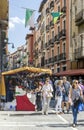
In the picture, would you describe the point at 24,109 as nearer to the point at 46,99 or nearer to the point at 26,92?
the point at 26,92

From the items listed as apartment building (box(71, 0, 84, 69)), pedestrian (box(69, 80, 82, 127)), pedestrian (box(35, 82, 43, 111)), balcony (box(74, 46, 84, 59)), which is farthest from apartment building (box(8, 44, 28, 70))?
pedestrian (box(69, 80, 82, 127))

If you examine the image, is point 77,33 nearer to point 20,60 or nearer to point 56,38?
point 56,38

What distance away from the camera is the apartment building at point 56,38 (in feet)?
188

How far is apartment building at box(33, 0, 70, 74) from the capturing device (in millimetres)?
57406

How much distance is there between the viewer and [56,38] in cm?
6359

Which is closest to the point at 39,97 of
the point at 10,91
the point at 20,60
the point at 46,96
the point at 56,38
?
the point at 46,96

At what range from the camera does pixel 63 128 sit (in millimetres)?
14805

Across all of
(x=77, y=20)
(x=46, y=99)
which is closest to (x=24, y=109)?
(x=46, y=99)

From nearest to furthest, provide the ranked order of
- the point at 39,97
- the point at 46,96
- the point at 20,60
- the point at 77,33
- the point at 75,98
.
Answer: the point at 75,98 < the point at 46,96 < the point at 39,97 < the point at 77,33 < the point at 20,60

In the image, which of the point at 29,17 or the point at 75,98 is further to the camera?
the point at 29,17

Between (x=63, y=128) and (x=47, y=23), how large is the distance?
199 feet

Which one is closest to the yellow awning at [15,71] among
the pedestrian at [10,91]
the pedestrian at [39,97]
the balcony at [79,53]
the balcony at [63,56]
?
the pedestrian at [10,91]

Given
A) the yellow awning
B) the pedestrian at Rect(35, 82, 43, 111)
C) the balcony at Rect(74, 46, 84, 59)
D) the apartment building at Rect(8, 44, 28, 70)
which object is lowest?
the pedestrian at Rect(35, 82, 43, 111)

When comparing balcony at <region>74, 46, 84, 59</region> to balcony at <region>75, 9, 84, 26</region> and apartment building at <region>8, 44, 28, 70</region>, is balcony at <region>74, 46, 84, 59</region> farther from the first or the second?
apartment building at <region>8, 44, 28, 70</region>
